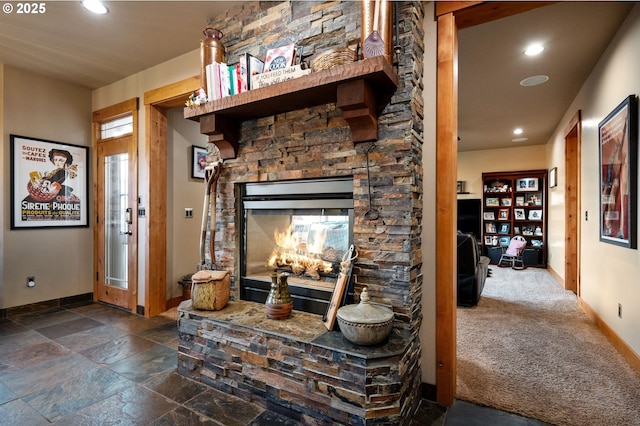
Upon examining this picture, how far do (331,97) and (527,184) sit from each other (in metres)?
6.91

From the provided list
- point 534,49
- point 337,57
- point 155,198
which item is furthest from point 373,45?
point 155,198

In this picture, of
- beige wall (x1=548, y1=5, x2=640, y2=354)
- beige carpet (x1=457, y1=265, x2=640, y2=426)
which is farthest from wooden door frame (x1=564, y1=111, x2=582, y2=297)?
beige carpet (x1=457, y1=265, x2=640, y2=426)

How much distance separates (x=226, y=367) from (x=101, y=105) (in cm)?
372

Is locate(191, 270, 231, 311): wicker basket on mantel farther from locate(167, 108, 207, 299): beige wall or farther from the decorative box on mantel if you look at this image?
locate(167, 108, 207, 299): beige wall

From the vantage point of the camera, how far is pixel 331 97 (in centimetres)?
196

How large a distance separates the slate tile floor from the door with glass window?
803mm

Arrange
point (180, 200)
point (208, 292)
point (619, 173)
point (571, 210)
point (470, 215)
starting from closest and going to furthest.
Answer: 1. point (208, 292)
2. point (619, 173)
3. point (180, 200)
4. point (571, 210)
5. point (470, 215)

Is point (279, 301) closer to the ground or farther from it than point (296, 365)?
farther from it

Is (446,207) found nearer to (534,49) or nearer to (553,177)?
(534,49)

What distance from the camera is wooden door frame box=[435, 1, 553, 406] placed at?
1.91m

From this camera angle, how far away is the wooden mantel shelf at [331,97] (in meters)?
1.70

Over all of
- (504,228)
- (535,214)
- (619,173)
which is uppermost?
(619,173)

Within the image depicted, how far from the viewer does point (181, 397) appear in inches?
77.1

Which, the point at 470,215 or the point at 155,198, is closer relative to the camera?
the point at 155,198
